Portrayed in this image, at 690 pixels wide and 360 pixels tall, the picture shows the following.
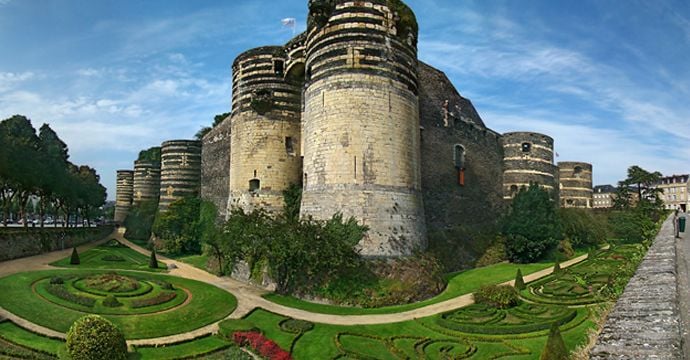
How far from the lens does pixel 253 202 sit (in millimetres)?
29750

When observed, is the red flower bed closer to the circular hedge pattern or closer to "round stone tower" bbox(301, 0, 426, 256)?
the circular hedge pattern

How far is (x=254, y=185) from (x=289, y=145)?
365 cm

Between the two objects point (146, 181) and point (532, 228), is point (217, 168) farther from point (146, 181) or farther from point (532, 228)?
point (146, 181)

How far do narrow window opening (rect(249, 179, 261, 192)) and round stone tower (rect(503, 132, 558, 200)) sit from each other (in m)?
23.0

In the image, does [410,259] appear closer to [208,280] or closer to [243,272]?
[243,272]

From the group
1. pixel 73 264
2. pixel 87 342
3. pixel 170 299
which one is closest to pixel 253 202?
pixel 170 299

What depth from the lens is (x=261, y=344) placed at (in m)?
15.6

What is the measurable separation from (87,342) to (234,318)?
6.51 m

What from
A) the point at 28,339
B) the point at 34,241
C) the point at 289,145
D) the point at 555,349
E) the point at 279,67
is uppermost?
the point at 279,67

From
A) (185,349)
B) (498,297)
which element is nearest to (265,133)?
(185,349)

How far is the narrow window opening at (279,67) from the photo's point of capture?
31.2 metres

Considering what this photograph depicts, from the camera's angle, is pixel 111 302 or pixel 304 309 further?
pixel 304 309

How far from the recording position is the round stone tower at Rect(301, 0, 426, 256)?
2238cm

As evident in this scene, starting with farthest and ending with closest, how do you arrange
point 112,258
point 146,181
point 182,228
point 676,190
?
point 676,190 → point 146,181 → point 182,228 → point 112,258
